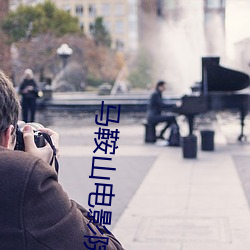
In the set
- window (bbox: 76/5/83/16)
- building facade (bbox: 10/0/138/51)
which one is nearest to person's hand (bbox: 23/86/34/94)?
building facade (bbox: 10/0/138/51)

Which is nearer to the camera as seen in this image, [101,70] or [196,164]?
[196,164]

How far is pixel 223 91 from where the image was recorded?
14859 millimetres

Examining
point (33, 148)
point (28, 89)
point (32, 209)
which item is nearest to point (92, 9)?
point (28, 89)

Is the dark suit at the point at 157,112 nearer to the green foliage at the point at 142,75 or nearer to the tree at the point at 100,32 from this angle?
the green foliage at the point at 142,75

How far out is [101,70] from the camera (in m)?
62.3

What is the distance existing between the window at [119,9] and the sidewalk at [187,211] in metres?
123

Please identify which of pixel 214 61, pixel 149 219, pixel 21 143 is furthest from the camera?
pixel 214 61

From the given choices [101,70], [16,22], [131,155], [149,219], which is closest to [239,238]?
[149,219]

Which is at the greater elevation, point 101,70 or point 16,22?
point 16,22

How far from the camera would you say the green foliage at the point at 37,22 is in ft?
153

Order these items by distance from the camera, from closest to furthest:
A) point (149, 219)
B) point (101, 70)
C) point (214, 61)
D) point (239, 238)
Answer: point (239, 238), point (149, 219), point (214, 61), point (101, 70)

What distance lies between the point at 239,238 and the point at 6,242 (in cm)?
467

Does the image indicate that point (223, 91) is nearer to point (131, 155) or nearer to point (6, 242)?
point (131, 155)

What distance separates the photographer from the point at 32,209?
5.46ft
